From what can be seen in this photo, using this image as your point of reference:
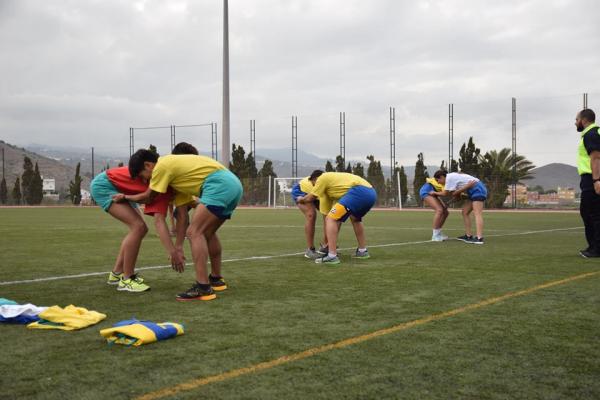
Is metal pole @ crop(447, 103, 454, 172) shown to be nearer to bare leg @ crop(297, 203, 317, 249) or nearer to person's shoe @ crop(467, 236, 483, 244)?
person's shoe @ crop(467, 236, 483, 244)

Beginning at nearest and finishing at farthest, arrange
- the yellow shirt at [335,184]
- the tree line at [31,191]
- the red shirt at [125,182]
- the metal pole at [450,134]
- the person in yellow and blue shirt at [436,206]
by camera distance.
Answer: the red shirt at [125,182], the yellow shirt at [335,184], the person in yellow and blue shirt at [436,206], the metal pole at [450,134], the tree line at [31,191]

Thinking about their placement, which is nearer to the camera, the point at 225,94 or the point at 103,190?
the point at 103,190

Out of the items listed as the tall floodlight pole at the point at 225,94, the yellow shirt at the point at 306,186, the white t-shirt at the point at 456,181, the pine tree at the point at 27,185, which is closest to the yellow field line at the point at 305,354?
the yellow shirt at the point at 306,186

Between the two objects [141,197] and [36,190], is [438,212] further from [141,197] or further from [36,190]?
[36,190]

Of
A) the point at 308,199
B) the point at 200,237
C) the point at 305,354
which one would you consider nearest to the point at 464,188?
the point at 308,199

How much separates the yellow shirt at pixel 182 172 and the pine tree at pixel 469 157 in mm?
40067

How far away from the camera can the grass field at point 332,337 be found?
325 cm

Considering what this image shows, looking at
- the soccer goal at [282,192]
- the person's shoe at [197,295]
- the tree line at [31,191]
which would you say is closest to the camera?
the person's shoe at [197,295]

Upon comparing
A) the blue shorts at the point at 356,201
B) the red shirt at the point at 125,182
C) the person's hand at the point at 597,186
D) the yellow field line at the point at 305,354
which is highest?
the red shirt at the point at 125,182

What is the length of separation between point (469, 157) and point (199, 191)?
41.0m

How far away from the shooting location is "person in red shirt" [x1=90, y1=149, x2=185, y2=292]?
20.5 feet

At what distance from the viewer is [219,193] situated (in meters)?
5.98

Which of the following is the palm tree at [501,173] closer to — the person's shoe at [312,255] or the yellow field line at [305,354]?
the person's shoe at [312,255]

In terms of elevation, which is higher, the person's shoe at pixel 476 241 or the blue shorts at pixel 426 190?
the blue shorts at pixel 426 190
